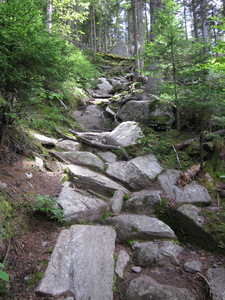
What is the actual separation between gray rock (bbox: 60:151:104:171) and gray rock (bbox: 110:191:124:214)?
1.18 metres

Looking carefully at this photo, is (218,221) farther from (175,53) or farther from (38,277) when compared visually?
(175,53)

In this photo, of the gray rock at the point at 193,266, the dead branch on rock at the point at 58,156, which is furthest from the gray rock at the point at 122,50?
→ the gray rock at the point at 193,266

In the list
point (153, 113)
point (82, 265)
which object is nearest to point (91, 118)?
point (153, 113)

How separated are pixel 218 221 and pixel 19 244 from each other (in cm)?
360

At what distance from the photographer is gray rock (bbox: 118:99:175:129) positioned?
8305 millimetres

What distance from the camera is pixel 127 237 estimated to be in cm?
380

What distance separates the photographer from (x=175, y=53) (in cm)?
722

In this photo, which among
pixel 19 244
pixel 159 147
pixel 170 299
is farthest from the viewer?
pixel 159 147

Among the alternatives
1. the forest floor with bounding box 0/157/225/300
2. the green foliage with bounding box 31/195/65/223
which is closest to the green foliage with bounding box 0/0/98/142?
the forest floor with bounding box 0/157/225/300

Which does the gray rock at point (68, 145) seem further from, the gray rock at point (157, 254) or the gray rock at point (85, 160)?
the gray rock at point (157, 254)

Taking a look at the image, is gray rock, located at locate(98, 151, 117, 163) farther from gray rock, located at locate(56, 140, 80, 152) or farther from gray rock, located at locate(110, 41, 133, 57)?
gray rock, located at locate(110, 41, 133, 57)

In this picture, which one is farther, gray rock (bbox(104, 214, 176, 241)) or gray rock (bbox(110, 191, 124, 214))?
gray rock (bbox(110, 191, 124, 214))

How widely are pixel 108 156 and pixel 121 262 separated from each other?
4.01 m

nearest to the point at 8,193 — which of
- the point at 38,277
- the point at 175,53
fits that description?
the point at 38,277
